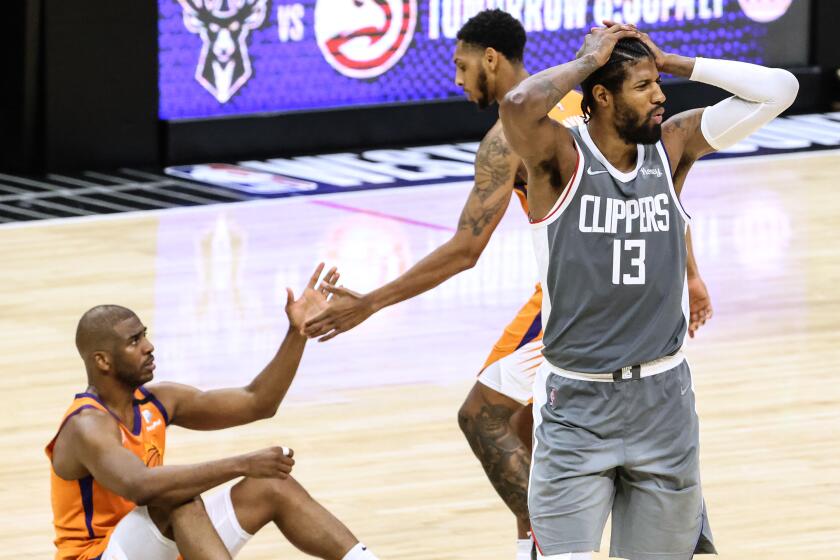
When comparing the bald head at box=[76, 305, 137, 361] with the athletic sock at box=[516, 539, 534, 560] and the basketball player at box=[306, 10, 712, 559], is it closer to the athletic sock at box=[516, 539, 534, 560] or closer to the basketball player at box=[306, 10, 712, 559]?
the basketball player at box=[306, 10, 712, 559]

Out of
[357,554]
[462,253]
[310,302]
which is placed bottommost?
[357,554]

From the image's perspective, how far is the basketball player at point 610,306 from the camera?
162 inches

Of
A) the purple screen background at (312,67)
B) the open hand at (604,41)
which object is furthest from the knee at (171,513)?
the purple screen background at (312,67)

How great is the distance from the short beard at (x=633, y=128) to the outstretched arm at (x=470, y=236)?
3.04ft

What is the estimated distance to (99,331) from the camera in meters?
4.61

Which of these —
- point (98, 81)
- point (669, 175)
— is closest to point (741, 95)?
point (669, 175)

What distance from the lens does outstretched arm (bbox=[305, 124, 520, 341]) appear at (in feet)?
16.5

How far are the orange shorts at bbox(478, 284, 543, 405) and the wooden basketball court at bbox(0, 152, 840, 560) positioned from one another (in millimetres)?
547

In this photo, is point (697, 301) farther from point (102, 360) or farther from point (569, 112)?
point (102, 360)

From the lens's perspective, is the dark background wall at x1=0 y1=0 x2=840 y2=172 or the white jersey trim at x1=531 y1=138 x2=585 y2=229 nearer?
the white jersey trim at x1=531 y1=138 x2=585 y2=229

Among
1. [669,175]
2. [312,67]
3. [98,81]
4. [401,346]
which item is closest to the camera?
[669,175]

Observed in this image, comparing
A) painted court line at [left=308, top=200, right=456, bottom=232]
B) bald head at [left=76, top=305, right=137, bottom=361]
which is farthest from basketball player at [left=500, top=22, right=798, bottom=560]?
painted court line at [left=308, top=200, right=456, bottom=232]

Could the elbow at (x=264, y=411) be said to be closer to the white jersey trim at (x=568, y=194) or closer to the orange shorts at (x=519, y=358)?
the orange shorts at (x=519, y=358)

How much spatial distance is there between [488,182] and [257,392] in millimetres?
852
